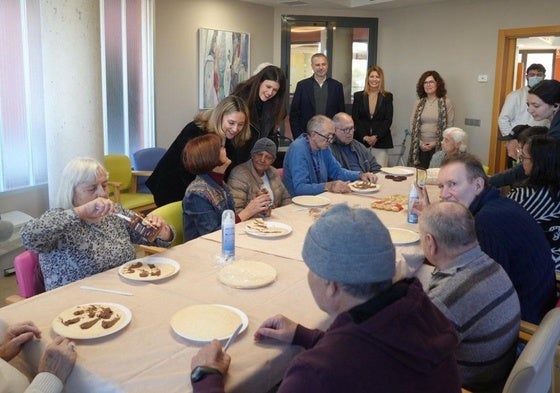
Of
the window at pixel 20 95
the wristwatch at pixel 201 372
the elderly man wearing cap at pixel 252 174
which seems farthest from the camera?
the window at pixel 20 95

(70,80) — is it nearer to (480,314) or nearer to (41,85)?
(41,85)

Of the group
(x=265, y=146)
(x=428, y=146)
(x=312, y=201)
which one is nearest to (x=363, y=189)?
(x=312, y=201)

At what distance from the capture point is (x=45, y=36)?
393cm

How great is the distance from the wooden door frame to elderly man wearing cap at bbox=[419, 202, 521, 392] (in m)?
5.48

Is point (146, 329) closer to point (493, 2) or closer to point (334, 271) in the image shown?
point (334, 271)

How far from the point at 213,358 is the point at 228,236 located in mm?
913

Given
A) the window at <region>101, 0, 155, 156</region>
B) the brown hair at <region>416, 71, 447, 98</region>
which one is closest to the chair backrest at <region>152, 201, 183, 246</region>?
the window at <region>101, 0, 155, 156</region>

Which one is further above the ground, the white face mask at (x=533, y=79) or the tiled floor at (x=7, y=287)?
the white face mask at (x=533, y=79)

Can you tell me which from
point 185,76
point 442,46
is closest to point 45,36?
point 185,76

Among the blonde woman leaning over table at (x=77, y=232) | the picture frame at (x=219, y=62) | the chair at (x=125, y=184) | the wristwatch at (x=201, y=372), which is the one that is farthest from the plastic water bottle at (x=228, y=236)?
the picture frame at (x=219, y=62)

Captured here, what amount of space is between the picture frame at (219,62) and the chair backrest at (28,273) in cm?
465

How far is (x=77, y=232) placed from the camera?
83.7 inches

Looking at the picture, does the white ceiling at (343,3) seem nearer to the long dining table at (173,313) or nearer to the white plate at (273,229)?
the white plate at (273,229)

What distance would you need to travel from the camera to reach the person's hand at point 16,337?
4.98 ft
